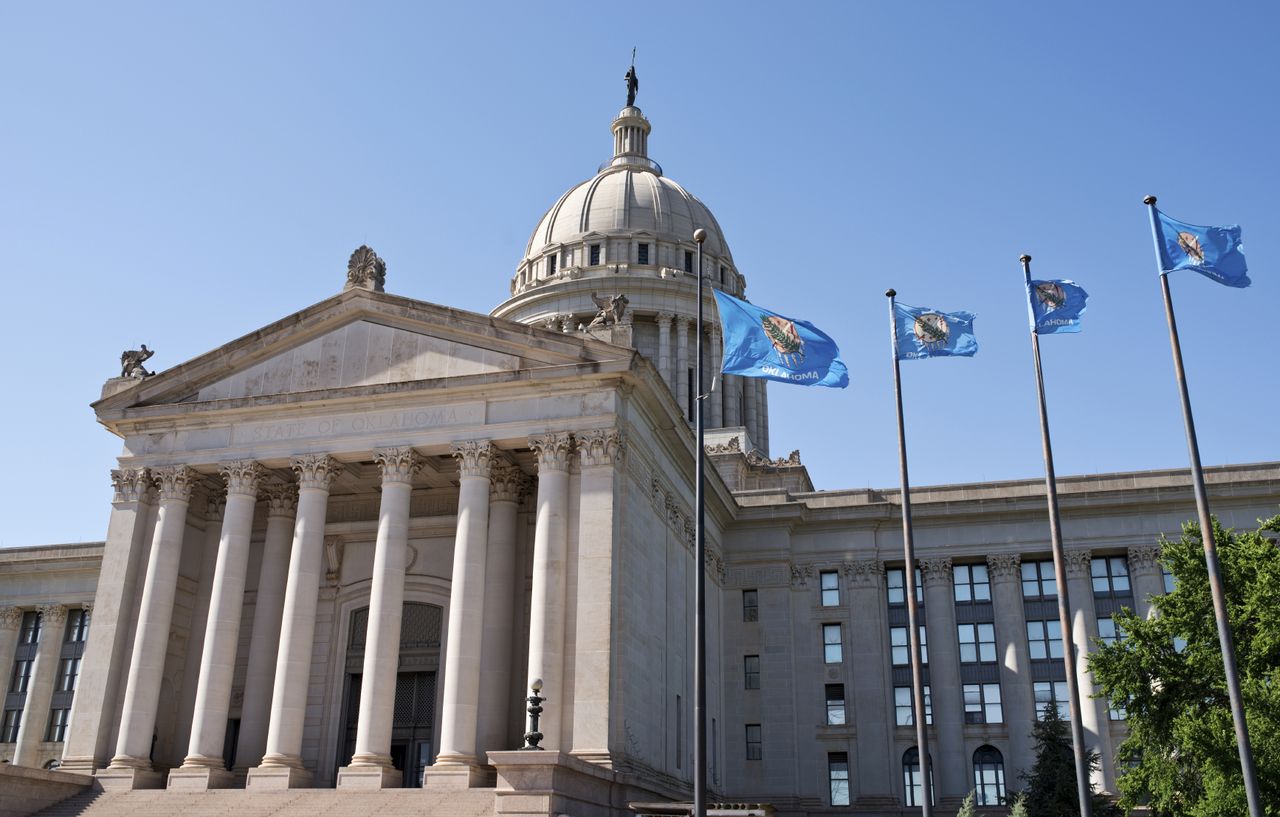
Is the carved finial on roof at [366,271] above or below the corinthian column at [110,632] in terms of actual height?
above

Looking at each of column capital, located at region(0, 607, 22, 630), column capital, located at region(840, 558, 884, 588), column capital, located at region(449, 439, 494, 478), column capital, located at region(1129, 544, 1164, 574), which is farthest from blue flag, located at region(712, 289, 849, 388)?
column capital, located at region(0, 607, 22, 630)

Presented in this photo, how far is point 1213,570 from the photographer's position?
2312 cm

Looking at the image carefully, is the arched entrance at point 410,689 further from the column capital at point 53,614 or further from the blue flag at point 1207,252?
the blue flag at point 1207,252

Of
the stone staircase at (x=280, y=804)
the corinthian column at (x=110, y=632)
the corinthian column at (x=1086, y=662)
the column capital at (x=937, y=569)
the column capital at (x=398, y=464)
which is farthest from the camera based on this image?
the column capital at (x=937, y=569)

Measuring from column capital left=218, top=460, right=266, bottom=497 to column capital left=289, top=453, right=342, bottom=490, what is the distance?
1648 mm

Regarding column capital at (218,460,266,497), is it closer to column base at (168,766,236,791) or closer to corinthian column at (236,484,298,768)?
corinthian column at (236,484,298,768)

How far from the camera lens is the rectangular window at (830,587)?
50.3m

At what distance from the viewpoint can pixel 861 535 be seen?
50594 mm

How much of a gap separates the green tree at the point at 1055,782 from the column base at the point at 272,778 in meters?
22.5

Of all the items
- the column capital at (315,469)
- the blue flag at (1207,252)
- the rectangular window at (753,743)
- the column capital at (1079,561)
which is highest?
the blue flag at (1207,252)

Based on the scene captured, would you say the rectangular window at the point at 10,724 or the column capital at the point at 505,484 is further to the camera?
the rectangular window at the point at 10,724

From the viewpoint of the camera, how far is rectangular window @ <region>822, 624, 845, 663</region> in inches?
1944

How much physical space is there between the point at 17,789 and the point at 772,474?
38.4m

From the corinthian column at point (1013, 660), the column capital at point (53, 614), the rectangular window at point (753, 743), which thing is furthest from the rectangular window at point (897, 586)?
the column capital at point (53, 614)
